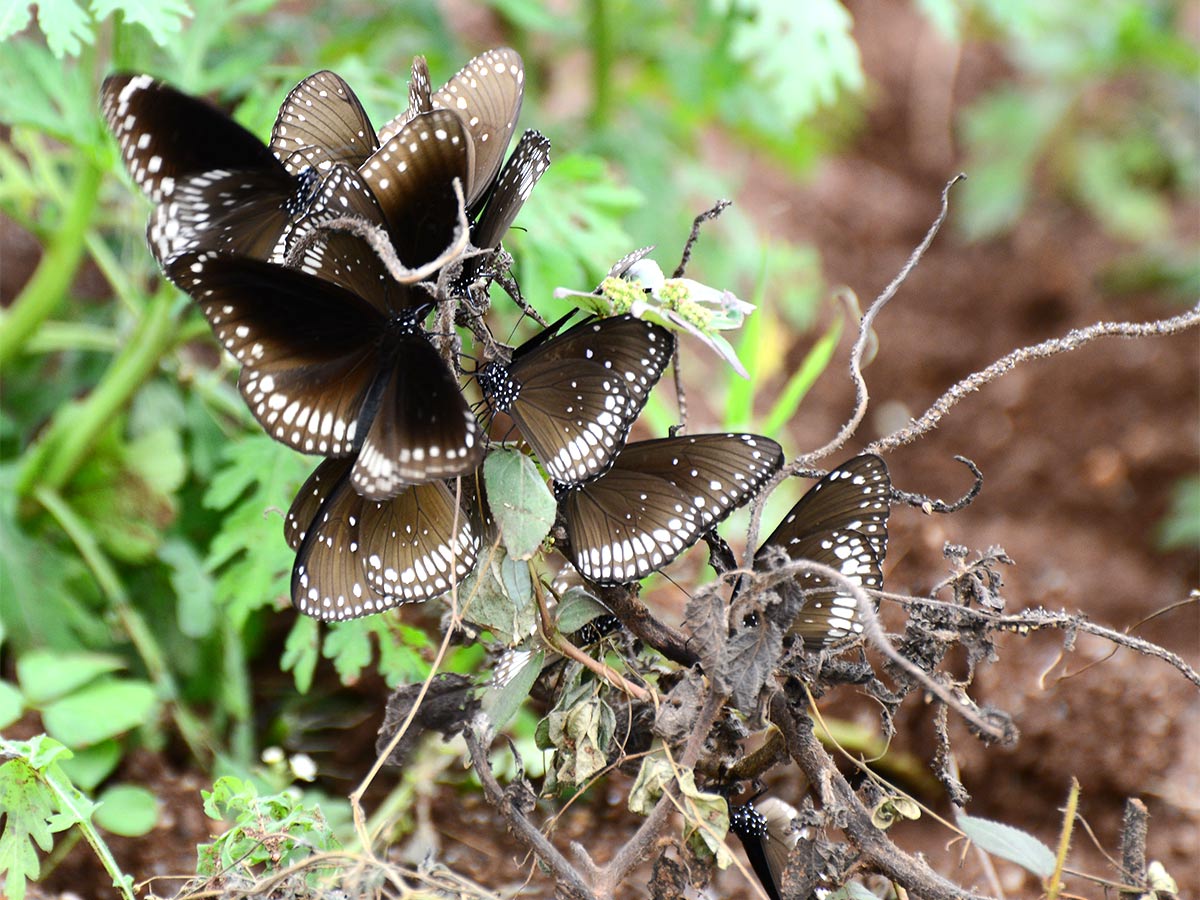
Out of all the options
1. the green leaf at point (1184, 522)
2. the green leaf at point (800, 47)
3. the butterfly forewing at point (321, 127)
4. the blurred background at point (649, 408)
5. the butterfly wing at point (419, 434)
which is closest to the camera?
the butterfly wing at point (419, 434)

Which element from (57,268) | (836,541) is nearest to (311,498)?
(836,541)

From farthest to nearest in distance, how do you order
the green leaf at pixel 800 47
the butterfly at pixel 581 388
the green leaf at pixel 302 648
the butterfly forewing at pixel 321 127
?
the green leaf at pixel 800 47 < the green leaf at pixel 302 648 < the butterfly forewing at pixel 321 127 < the butterfly at pixel 581 388

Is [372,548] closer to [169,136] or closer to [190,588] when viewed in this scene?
[169,136]

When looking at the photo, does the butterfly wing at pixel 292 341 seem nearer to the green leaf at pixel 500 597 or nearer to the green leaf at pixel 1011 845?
the green leaf at pixel 500 597

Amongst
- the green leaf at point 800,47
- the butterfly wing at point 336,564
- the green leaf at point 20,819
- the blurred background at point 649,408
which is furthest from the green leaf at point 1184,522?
the green leaf at point 20,819

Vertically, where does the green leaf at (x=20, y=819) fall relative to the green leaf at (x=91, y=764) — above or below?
above

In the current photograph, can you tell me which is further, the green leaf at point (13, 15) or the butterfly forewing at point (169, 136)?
the green leaf at point (13, 15)

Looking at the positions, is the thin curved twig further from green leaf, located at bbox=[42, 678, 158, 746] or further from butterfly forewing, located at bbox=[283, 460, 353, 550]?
green leaf, located at bbox=[42, 678, 158, 746]

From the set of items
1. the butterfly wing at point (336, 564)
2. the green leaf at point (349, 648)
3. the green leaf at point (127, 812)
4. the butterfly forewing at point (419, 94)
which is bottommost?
the green leaf at point (127, 812)
